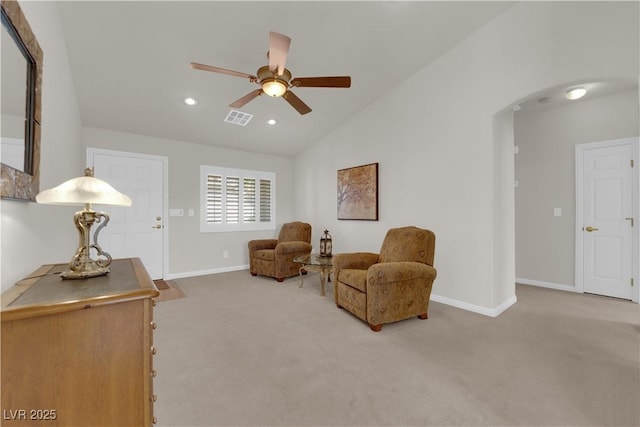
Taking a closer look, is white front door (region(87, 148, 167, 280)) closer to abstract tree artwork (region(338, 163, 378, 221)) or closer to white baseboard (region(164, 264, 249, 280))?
white baseboard (region(164, 264, 249, 280))

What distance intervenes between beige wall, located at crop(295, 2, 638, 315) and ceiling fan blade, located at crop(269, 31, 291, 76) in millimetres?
2125

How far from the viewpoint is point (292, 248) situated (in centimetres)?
438

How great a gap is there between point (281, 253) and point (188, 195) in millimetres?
2032

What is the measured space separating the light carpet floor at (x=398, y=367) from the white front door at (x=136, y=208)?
163cm

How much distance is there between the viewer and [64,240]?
2.52 meters

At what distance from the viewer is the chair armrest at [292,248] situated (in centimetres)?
429

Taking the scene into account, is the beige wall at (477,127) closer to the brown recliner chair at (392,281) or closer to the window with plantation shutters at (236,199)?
the brown recliner chair at (392,281)

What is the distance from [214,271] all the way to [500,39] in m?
5.32

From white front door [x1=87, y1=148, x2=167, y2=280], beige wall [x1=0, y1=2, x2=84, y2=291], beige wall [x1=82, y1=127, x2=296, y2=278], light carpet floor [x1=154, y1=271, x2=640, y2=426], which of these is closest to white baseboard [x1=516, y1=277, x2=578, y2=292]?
light carpet floor [x1=154, y1=271, x2=640, y2=426]

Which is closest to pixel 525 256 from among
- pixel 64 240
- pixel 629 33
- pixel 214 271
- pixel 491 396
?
pixel 629 33

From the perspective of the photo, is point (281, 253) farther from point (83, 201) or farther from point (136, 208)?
point (83, 201)

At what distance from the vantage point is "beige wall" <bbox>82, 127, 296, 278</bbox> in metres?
4.18

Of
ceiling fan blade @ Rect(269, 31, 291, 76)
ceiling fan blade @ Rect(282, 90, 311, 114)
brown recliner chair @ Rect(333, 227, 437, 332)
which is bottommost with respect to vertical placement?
brown recliner chair @ Rect(333, 227, 437, 332)

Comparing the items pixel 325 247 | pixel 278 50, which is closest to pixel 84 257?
pixel 278 50
